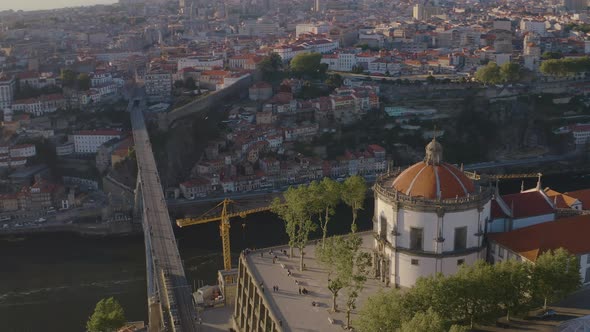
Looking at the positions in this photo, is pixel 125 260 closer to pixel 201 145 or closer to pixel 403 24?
pixel 201 145

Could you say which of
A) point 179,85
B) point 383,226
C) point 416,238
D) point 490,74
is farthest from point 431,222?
point 179,85

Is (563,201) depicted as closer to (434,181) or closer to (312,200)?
(434,181)

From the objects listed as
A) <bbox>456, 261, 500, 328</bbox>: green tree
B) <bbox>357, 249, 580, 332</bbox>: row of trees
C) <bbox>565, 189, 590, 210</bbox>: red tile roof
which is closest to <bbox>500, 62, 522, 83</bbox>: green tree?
<bbox>565, 189, 590, 210</bbox>: red tile roof

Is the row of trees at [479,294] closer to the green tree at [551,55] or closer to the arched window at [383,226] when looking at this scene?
the arched window at [383,226]

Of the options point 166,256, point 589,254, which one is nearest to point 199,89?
point 166,256

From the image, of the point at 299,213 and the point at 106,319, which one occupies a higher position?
the point at 299,213

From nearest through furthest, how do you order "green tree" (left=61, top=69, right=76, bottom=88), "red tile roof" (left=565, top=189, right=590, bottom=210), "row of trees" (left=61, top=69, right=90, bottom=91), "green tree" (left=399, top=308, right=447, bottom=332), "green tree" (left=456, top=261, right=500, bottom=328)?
"green tree" (left=399, top=308, right=447, bottom=332)
"green tree" (left=456, top=261, right=500, bottom=328)
"red tile roof" (left=565, top=189, right=590, bottom=210)
"row of trees" (left=61, top=69, right=90, bottom=91)
"green tree" (left=61, top=69, right=76, bottom=88)

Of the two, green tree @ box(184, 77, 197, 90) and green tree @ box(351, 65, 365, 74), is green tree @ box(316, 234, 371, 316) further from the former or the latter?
green tree @ box(351, 65, 365, 74)
